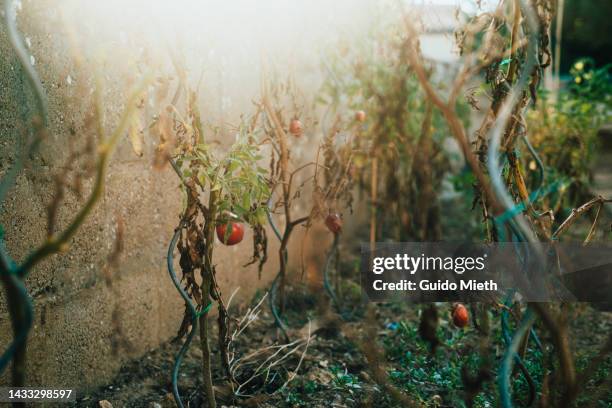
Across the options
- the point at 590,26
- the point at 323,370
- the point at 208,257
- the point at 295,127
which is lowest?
the point at 323,370

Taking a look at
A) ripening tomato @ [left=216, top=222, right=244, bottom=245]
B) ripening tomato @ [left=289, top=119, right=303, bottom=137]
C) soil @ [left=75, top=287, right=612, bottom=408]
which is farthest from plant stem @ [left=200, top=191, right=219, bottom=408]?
ripening tomato @ [left=289, top=119, right=303, bottom=137]

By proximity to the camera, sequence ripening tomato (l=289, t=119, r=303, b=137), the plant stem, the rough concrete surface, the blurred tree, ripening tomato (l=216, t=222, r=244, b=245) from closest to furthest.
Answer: the rough concrete surface < the plant stem < ripening tomato (l=216, t=222, r=244, b=245) < ripening tomato (l=289, t=119, r=303, b=137) < the blurred tree

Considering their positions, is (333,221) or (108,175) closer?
(108,175)

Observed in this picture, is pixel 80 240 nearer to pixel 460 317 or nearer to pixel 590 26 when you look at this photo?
pixel 460 317

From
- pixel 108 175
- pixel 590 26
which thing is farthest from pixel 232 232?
pixel 590 26

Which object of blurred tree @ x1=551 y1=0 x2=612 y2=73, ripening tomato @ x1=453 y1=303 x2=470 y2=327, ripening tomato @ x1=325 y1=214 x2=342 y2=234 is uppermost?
blurred tree @ x1=551 y1=0 x2=612 y2=73

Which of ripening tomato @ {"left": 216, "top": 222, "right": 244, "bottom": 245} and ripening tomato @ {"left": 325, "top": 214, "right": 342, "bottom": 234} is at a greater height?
ripening tomato @ {"left": 325, "top": 214, "right": 342, "bottom": 234}

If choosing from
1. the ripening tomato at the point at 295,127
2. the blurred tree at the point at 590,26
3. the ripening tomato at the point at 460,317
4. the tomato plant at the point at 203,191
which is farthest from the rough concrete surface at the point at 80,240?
the blurred tree at the point at 590,26

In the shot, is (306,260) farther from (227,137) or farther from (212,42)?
(212,42)

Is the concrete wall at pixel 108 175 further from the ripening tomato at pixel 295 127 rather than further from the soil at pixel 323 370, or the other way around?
the ripening tomato at pixel 295 127

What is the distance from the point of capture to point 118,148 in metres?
2.06

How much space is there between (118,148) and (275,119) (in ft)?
1.80

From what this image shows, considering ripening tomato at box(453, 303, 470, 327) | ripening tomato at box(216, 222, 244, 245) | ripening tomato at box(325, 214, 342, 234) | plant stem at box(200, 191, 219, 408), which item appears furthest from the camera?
ripening tomato at box(325, 214, 342, 234)

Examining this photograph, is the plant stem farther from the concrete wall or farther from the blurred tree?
the blurred tree
